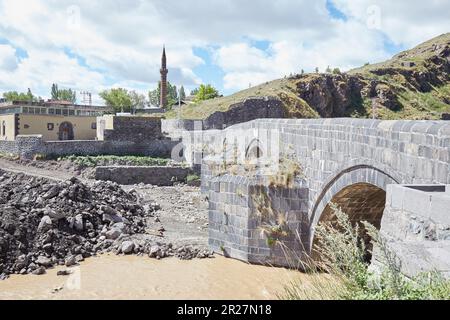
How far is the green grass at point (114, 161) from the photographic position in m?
28.8

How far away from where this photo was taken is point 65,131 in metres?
35.1

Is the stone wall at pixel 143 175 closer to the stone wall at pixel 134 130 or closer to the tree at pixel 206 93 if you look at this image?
the stone wall at pixel 134 130

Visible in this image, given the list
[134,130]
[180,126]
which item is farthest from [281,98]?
[134,130]

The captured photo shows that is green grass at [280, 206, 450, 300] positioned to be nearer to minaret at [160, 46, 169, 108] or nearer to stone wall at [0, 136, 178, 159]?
stone wall at [0, 136, 178, 159]

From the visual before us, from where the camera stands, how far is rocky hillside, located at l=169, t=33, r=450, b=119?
4588 centimetres

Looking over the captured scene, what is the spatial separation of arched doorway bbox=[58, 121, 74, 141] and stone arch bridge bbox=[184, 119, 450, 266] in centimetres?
2192

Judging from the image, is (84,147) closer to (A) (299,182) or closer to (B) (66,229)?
(B) (66,229)

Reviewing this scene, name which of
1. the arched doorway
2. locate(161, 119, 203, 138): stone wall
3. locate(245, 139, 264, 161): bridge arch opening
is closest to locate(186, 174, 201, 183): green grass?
locate(161, 119, 203, 138): stone wall

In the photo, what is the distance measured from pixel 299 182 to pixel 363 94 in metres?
43.4

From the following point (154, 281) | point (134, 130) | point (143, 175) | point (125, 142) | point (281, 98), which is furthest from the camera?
point (281, 98)

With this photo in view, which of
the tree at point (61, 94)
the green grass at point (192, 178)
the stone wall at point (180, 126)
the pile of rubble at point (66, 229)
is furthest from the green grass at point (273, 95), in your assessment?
the tree at point (61, 94)

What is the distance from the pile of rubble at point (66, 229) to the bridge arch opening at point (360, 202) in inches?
168

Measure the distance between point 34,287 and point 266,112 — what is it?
111 ft
